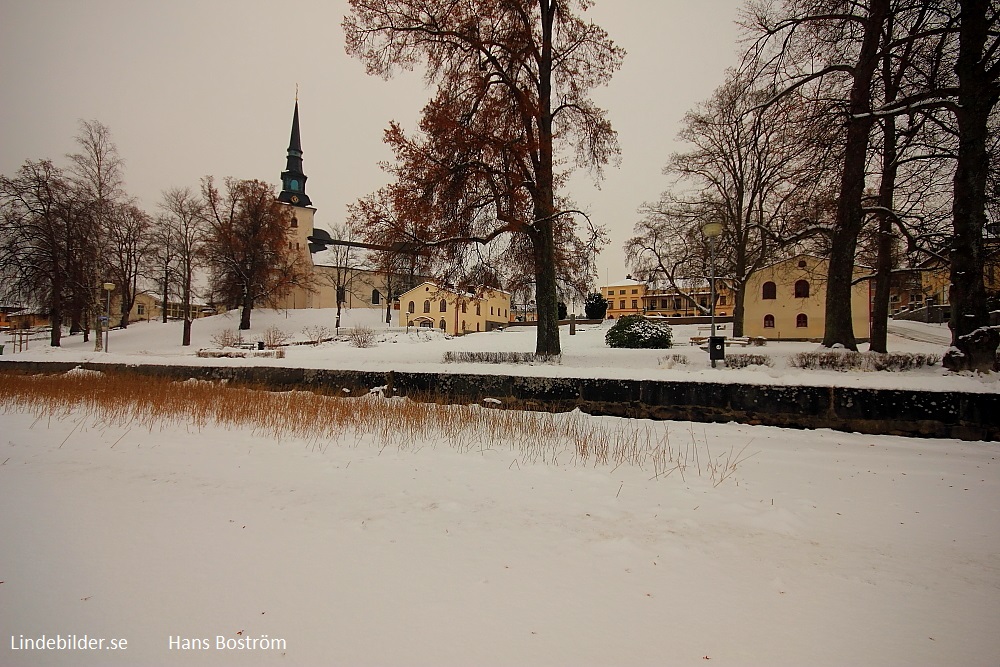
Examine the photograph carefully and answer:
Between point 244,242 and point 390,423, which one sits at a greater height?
point 244,242

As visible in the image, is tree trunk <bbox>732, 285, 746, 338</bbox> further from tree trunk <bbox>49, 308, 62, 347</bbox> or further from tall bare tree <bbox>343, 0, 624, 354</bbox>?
tree trunk <bbox>49, 308, 62, 347</bbox>

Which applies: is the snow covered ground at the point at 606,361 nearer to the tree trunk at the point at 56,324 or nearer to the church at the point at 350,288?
the tree trunk at the point at 56,324

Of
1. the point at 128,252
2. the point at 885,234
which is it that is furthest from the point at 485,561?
the point at 128,252

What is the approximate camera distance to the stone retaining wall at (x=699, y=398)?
6.09m

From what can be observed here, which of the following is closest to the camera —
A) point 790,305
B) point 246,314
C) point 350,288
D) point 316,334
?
point 790,305

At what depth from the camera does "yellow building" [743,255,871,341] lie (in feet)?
94.8

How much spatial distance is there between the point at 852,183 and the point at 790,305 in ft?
79.3

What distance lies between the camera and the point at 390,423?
20.0 feet

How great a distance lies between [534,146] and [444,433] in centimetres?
963

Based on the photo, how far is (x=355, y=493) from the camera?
3.66 metres

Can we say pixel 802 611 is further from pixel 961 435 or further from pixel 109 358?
pixel 109 358

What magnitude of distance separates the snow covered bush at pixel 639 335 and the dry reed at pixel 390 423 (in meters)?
13.1

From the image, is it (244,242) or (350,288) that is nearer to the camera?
(244,242)

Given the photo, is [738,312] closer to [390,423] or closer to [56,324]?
[390,423]
